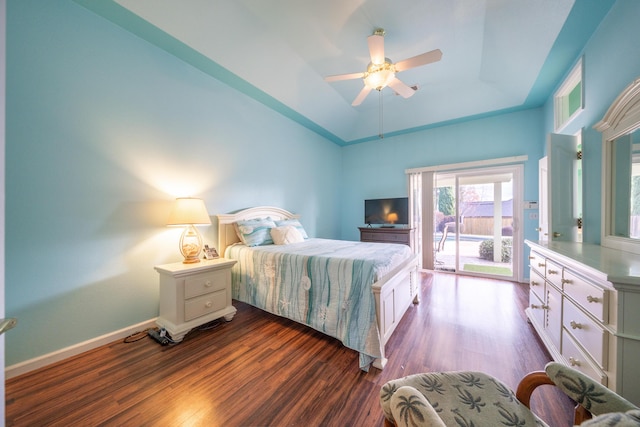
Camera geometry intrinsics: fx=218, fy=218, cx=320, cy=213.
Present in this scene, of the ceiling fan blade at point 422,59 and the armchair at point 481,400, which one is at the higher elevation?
the ceiling fan blade at point 422,59

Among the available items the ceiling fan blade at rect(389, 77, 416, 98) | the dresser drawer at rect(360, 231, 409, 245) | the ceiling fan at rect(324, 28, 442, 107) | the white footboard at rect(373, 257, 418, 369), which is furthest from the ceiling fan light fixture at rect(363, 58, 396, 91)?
the dresser drawer at rect(360, 231, 409, 245)

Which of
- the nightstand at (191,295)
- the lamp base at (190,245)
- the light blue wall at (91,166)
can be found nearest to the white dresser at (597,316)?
the nightstand at (191,295)

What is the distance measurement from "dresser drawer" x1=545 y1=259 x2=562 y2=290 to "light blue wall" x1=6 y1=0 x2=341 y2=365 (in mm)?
3344

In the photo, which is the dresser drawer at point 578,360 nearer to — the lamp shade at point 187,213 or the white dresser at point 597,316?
the white dresser at point 597,316

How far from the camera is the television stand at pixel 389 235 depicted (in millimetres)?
4184

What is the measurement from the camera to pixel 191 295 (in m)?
2.07

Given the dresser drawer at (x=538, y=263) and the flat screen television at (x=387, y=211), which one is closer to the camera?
the dresser drawer at (x=538, y=263)

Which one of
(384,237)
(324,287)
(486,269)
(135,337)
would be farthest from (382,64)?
(486,269)

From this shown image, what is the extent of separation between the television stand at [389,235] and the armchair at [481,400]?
335 cm

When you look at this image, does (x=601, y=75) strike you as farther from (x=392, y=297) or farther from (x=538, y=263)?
(x=392, y=297)

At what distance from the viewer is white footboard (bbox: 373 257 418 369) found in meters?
1.68

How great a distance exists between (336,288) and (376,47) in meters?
2.26

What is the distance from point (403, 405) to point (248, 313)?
93.6 inches

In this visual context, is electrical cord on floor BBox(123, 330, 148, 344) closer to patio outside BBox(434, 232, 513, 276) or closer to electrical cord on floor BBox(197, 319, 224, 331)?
electrical cord on floor BBox(197, 319, 224, 331)
